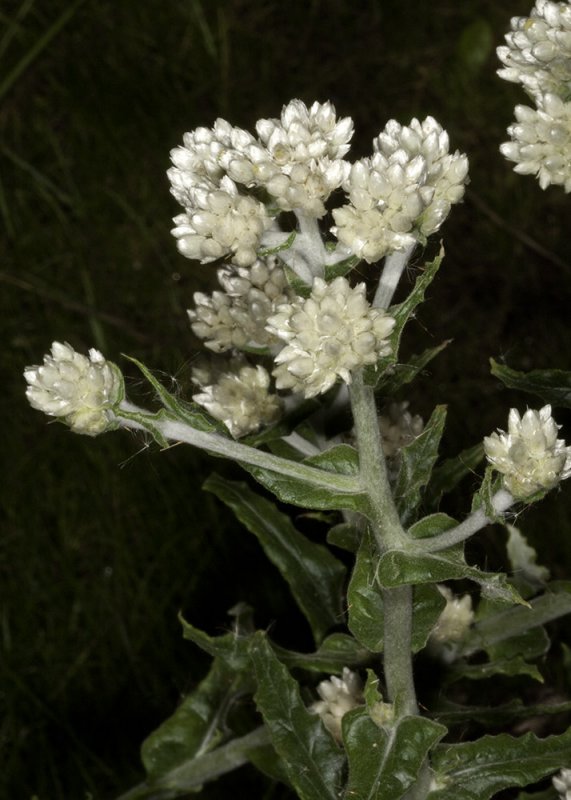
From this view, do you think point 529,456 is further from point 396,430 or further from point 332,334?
point 396,430

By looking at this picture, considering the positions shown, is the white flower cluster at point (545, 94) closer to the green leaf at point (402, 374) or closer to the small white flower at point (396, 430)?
the green leaf at point (402, 374)

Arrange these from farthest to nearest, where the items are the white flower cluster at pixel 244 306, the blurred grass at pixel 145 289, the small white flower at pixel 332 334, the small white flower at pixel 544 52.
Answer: the blurred grass at pixel 145 289 → the white flower cluster at pixel 244 306 → the small white flower at pixel 544 52 → the small white flower at pixel 332 334

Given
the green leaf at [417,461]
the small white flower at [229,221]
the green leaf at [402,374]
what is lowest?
the green leaf at [417,461]

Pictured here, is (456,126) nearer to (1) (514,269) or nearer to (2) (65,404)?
(1) (514,269)

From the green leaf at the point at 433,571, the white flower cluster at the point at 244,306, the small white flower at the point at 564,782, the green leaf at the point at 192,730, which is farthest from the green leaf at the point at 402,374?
the green leaf at the point at 192,730

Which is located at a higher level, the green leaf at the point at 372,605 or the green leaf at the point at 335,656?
the green leaf at the point at 372,605

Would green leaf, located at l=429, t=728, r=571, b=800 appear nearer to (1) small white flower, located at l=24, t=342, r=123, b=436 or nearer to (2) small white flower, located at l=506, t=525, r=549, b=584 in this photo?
(2) small white flower, located at l=506, t=525, r=549, b=584

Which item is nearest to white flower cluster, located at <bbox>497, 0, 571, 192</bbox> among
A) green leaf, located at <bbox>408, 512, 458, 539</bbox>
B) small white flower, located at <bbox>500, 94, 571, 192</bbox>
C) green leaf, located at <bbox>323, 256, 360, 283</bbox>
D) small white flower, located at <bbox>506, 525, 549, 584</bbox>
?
small white flower, located at <bbox>500, 94, 571, 192</bbox>

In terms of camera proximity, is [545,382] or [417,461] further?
[545,382]

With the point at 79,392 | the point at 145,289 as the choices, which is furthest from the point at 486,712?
the point at 145,289
